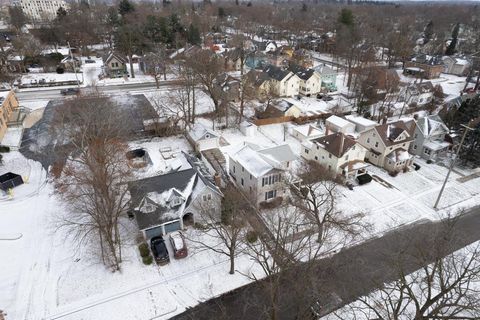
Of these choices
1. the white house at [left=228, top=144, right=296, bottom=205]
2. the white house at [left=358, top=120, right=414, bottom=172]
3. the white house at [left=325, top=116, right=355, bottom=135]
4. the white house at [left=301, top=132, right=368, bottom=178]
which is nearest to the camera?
the white house at [left=228, top=144, right=296, bottom=205]

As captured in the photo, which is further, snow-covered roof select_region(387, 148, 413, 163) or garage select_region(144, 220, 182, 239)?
snow-covered roof select_region(387, 148, 413, 163)

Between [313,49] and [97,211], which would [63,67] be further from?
[313,49]

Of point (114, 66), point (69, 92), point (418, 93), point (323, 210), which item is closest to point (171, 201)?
point (323, 210)

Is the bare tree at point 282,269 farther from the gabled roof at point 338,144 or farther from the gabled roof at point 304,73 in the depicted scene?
the gabled roof at point 304,73

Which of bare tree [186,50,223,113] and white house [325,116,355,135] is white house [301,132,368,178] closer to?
white house [325,116,355,135]

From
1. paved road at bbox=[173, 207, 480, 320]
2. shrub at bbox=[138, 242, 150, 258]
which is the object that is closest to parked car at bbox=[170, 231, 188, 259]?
shrub at bbox=[138, 242, 150, 258]

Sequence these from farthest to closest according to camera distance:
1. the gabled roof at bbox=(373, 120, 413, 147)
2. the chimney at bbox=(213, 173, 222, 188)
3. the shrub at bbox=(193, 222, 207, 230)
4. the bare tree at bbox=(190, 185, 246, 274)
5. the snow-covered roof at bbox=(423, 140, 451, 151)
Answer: the snow-covered roof at bbox=(423, 140, 451, 151) → the gabled roof at bbox=(373, 120, 413, 147) → the chimney at bbox=(213, 173, 222, 188) → the shrub at bbox=(193, 222, 207, 230) → the bare tree at bbox=(190, 185, 246, 274)

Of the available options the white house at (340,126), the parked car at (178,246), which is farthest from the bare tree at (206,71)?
the parked car at (178,246)

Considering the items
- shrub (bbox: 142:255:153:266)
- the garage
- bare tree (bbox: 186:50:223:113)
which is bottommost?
shrub (bbox: 142:255:153:266)
